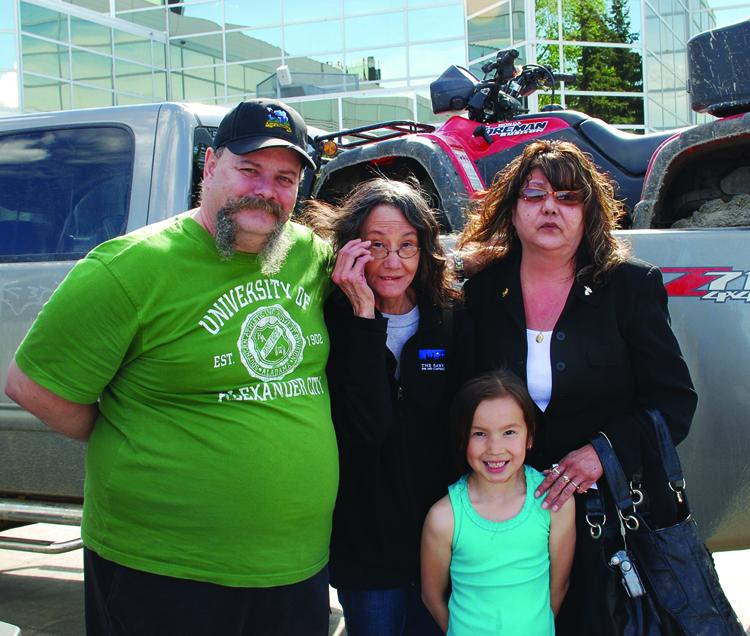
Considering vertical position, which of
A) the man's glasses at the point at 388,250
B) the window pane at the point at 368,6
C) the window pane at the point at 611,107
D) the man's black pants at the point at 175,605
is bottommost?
the man's black pants at the point at 175,605

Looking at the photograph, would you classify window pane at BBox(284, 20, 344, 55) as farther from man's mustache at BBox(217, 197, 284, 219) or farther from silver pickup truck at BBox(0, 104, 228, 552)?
man's mustache at BBox(217, 197, 284, 219)

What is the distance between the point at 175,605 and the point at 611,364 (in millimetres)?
1277

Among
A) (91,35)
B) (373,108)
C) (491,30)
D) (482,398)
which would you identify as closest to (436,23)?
(491,30)

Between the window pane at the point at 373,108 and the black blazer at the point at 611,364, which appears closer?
the black blazer at the point at 611,364

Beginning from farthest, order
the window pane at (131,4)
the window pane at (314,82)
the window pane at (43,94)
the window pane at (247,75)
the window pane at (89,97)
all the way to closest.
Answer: the window pane at (131,4)
the window pane at (247,75)
the window pane at (89,97)
the window pane at (314,82)
the window pane at (43,94)

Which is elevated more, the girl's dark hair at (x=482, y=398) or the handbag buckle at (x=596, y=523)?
the girl's dark hair at (x=482, y=398)

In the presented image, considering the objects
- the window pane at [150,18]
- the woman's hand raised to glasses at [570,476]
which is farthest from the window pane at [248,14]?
the woman's hand raised to glasses at [570,476]

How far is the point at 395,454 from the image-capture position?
2.30 metres

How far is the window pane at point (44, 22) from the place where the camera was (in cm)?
1750

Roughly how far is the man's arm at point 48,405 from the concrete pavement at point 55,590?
7.21 ft

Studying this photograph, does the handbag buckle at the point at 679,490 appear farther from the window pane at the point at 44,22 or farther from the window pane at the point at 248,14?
the window pane at the point at 248,14

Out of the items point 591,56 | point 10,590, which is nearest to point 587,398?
point 10,590

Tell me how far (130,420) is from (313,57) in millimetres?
18050

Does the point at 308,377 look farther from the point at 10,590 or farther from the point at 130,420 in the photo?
the point at 10,590
